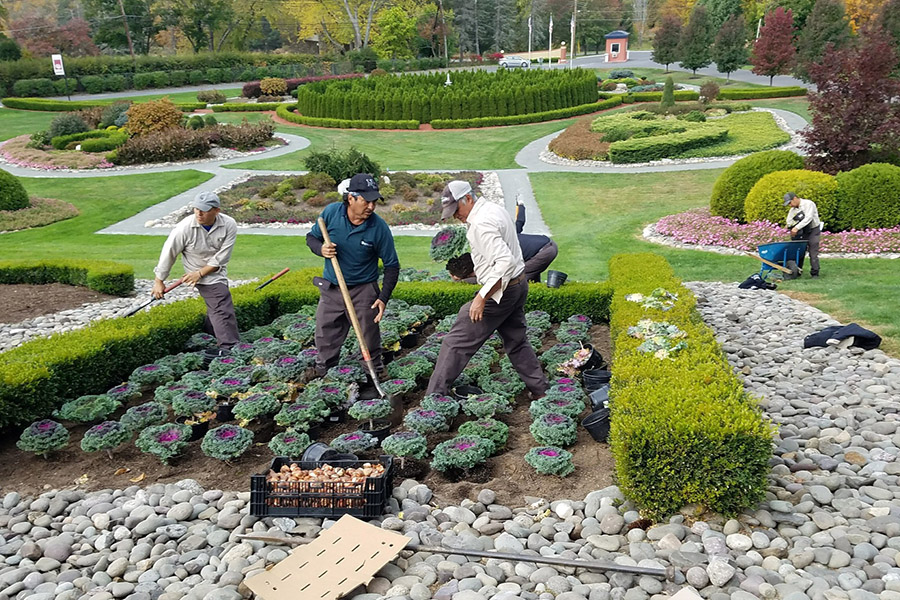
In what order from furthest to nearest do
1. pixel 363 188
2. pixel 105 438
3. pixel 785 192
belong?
pixel 785 192 → pixel 363 188 → pixel 105 438

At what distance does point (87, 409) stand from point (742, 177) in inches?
478

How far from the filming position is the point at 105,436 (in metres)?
5.30

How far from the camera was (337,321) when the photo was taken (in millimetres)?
6461

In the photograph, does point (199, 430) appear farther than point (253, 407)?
Yes

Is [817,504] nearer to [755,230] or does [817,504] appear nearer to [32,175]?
[755,230]

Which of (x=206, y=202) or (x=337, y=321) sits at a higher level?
(x=206, y=202)

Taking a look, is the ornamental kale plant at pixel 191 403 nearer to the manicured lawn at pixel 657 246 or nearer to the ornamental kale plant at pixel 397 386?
the ornamental kale plant at pixel 397 386

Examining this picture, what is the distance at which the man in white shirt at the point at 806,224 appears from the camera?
10.0m

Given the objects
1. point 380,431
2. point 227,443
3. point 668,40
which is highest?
point 668,40

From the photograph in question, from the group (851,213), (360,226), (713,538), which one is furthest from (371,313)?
(851,213)

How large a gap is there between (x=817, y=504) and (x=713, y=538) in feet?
2.97

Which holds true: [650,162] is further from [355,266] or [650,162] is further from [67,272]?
[355,266]

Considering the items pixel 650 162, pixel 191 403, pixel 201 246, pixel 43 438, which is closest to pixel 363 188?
pixel 201 246

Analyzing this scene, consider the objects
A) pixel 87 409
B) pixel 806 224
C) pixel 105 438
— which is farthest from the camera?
pixel 806 224
